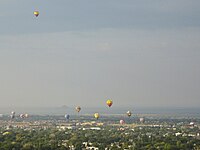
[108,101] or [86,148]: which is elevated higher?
[108,101]

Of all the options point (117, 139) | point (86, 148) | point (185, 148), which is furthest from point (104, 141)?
point (185, 148)

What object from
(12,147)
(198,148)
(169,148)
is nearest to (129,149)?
(169,148)

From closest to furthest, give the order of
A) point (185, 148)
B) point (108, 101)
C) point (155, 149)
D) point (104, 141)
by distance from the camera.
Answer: point (155, 149) → point (185, 148) → point (108, 101) → point (104, 141)

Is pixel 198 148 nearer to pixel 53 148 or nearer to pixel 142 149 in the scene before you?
pixel 142 149

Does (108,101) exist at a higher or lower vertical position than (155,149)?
higher

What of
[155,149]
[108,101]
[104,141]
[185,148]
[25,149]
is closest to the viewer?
[25,149]

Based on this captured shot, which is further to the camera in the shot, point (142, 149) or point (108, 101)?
point (108, 101)

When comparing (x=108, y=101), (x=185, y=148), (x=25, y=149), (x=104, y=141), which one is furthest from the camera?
(x=104, y=141)

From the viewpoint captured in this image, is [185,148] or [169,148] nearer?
[169,148]

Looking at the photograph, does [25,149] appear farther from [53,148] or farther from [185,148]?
[185,148]
